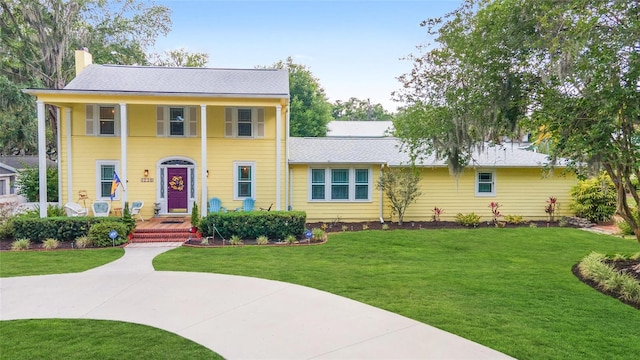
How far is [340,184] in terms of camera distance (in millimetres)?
14680

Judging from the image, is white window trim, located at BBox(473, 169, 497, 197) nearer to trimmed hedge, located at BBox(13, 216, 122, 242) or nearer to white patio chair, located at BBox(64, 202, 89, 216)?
trimmed hedge, located at BBox(13, 216, 122, 242)

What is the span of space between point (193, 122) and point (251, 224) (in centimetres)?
515

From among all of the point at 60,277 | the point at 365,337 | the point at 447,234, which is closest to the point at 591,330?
the point at 365,337

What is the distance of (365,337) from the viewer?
15.3ft

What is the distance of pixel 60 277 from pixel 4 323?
238 centimetres

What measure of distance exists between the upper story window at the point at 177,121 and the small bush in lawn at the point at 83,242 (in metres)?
4.85

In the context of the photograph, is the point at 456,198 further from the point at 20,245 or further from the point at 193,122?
the point at 20,245

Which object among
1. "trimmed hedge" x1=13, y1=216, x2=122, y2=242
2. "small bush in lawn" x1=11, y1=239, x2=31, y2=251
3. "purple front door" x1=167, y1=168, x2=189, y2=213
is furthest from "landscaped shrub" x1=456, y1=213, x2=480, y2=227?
"small bush in lawn" x1=11, y1=239, x2=31, y2=251

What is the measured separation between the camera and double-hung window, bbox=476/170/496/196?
1502cm

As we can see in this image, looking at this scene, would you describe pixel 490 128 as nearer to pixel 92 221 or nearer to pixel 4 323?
pixel 4 323

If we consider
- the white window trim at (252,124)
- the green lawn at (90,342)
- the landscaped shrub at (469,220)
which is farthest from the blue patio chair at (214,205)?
the landscaped shrub at (469,220)

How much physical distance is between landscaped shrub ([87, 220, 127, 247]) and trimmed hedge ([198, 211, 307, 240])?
207 centimetres

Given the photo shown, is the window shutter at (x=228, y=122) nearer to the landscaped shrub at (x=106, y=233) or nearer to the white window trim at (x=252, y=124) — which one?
the white window trim at (x=252, y=124)

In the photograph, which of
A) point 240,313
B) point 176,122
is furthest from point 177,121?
point 240,313
